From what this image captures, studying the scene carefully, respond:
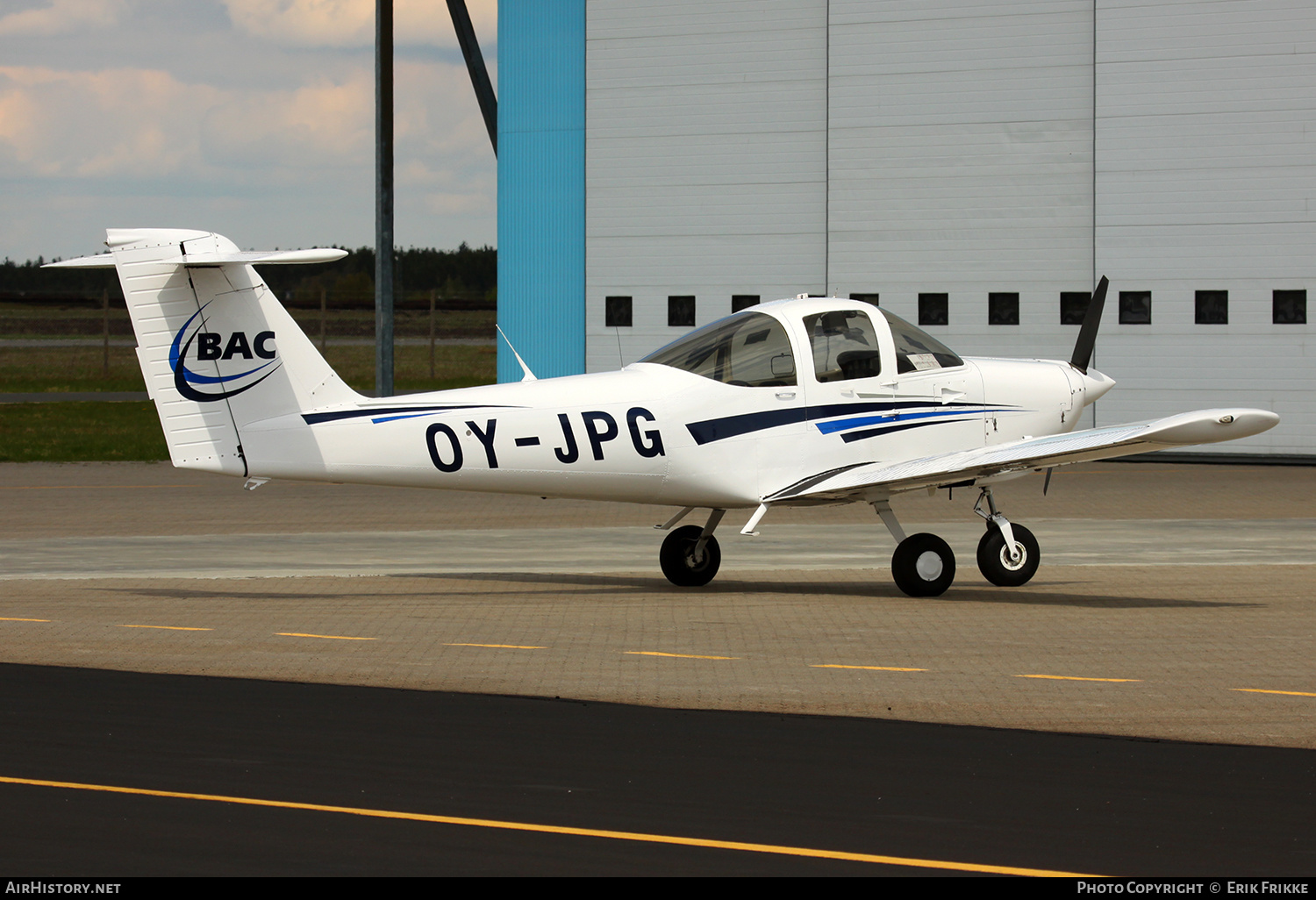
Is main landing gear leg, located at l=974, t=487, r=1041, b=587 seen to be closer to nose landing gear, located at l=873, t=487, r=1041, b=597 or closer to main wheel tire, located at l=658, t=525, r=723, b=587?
nose landing gear, located at l=873, t=487, r=1041, b=597

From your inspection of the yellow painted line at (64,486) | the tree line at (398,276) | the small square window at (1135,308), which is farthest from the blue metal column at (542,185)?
the tree line at (398,276)

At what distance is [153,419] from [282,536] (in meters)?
21.6

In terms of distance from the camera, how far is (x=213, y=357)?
38.1 feet

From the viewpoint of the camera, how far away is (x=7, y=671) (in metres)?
9.22

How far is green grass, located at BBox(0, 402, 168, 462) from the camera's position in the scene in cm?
2952

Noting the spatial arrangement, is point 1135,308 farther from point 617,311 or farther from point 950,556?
point 950,556

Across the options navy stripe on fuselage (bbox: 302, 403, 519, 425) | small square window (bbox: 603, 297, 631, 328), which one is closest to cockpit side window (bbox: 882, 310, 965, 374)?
navy stripe on fuselage (bbox: 302, 403, 519, 425)

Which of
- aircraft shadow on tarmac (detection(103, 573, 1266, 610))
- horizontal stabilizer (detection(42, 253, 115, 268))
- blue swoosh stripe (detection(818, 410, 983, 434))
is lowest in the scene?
aircraft shadow on tarmac (detection(103, 573, 1266, 610))

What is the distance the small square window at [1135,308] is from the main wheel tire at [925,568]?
55.0 feet

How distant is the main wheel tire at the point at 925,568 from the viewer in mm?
12469

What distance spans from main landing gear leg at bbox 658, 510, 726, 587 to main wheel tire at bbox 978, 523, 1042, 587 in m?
2.28

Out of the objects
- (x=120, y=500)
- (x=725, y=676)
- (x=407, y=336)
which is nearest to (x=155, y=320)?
(x=725, y=676)

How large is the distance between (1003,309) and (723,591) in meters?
16.8

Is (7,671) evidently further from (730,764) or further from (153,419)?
(153,419)
